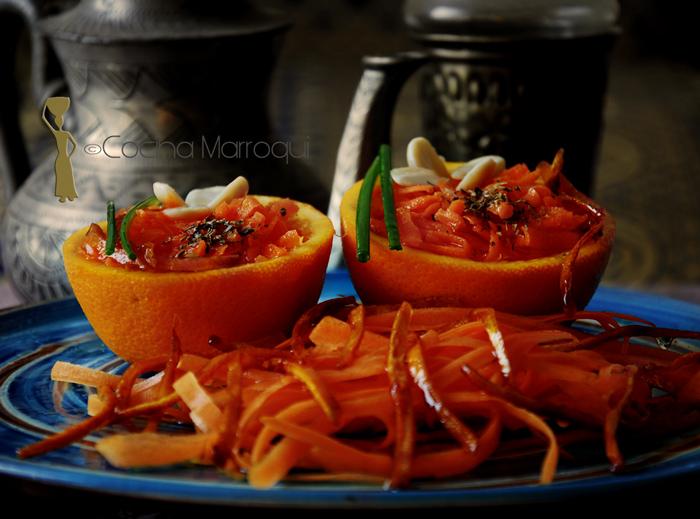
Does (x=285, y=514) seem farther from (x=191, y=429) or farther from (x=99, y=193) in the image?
(x=99, y=193)

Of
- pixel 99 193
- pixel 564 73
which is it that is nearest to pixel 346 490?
pixel 99 193

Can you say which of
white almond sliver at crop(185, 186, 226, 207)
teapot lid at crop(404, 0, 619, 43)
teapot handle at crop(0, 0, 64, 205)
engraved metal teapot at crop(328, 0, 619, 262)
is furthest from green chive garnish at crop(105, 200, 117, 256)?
teapot lid at crop(404, 0, 619, 43)

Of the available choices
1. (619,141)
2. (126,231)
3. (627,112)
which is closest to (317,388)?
(126,231)

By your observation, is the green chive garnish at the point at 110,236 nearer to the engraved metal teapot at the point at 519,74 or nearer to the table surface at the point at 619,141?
the table surface at the point at 619,141

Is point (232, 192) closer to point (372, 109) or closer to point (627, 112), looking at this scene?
point (372, 109)

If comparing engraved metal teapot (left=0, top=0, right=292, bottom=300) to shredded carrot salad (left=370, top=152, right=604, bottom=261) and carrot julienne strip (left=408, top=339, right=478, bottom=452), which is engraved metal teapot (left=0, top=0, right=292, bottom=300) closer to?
shredded carrot salad (left=370, top=152, right=604, bottom=261)

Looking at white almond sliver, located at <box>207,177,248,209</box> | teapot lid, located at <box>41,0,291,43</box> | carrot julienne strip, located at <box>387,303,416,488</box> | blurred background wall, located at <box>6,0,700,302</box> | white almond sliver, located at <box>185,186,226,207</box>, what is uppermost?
teapot lid, located at <box>41,0,291,43</box>
